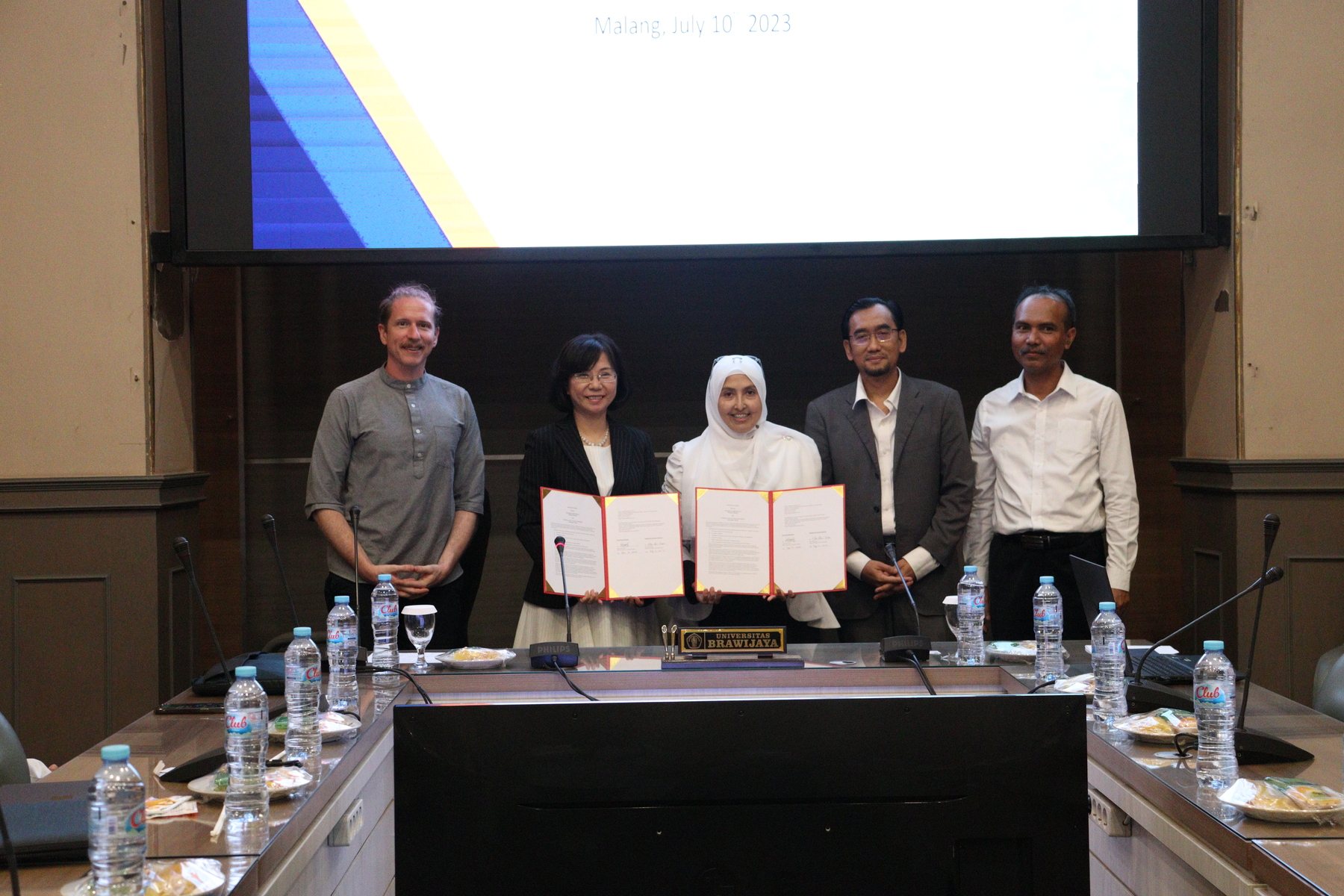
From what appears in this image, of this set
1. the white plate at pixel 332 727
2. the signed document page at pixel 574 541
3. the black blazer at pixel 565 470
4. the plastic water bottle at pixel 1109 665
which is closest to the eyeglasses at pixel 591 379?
the black blazer at pixel 565 470

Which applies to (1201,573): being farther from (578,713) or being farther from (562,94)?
(578,713)

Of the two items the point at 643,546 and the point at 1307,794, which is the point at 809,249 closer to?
the point at 643,546

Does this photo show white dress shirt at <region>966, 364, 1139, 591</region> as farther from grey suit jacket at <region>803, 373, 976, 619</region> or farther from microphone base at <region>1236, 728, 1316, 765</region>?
microphone base at <region>1236, 728, 1316, 765</region>

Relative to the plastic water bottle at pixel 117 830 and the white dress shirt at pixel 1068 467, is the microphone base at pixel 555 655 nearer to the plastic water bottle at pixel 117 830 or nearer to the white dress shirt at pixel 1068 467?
the plastic water bottle at pixel 117 830

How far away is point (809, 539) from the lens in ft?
9.00

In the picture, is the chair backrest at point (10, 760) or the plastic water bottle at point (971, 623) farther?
the plastic water bottle at point (971, 623)

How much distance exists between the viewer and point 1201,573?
383 centimetres

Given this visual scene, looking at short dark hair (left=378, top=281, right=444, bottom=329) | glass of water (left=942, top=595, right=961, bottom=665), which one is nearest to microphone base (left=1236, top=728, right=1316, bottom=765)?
glass of water (left=942, top=595, right=961, bottom=665)

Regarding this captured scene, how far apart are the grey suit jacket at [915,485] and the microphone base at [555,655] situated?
1085mm

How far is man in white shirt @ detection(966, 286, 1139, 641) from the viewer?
10.4 feet

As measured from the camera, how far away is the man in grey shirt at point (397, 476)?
10.5 ft

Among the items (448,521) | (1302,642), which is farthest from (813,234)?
(1302,642)

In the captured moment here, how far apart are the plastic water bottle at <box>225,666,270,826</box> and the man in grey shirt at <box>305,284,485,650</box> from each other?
169 centimetres

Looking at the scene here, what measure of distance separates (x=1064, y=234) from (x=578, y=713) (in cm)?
322
